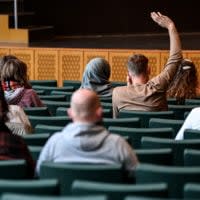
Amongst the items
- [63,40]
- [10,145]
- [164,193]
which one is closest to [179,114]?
[10,145]

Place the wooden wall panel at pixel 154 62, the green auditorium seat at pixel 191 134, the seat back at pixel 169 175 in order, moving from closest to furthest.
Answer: the seat back at pixel 169 175, the green auditorium seat at pixel 191 134, the wooden wall panel at pixel 154 62

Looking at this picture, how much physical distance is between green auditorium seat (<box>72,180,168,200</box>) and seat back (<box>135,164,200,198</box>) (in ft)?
1.11

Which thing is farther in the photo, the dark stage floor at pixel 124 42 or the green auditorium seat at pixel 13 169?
the dark stage floor at pixel 124 42

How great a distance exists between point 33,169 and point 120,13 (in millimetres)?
12169

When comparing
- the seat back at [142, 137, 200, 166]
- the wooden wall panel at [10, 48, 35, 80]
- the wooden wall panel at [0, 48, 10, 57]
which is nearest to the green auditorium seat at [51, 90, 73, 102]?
the seat back at [142, 137, 200, 166]

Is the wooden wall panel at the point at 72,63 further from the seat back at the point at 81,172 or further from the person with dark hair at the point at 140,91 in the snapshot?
the seat back at the point at 81,172

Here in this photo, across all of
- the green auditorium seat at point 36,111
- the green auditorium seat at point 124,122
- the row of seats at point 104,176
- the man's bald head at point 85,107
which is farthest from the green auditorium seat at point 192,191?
the green auditorium seat at point 36,111

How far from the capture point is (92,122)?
3.60 m

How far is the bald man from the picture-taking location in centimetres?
357

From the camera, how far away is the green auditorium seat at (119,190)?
310cm

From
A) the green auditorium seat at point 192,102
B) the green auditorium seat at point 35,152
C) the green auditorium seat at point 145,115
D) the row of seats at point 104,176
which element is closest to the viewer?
the row of seats at point 104,176

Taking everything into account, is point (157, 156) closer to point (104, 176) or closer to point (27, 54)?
point (104, 176)

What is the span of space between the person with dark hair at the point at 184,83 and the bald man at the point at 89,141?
133 inches

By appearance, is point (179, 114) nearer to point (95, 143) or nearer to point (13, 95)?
point (13, 95)
